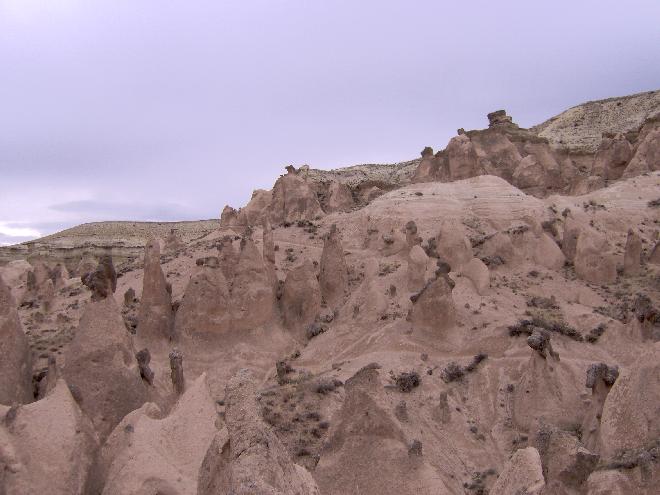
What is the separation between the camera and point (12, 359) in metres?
12.5

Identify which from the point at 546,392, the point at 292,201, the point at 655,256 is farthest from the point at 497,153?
the point at 546,392

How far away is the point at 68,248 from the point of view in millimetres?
56000

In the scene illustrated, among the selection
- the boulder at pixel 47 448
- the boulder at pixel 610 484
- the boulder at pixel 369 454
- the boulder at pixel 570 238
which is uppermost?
the boulder at pixel 47 448

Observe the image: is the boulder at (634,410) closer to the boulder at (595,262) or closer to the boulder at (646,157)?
the boulder at (595,262)

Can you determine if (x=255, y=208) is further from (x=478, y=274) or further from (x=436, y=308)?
(x=436, y=308)

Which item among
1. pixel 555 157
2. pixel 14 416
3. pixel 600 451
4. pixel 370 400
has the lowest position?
pixel 600 451

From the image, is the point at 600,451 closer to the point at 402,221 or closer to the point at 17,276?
the point at 402,221

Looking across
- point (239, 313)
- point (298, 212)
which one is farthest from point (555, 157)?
point (239, 313)

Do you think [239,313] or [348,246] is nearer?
[239,313]

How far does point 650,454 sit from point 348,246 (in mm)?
21451

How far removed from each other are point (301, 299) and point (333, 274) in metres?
2.10

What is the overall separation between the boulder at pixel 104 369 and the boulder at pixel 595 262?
18.6 m

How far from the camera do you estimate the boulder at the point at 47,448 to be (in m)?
6.73

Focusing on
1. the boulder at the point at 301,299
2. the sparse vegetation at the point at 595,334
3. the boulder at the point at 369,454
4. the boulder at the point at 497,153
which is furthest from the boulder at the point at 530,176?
the boulder at the point at 369,454
